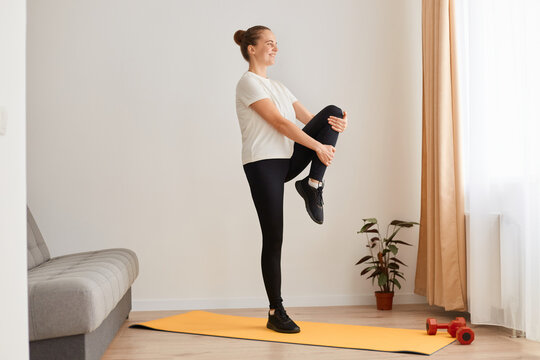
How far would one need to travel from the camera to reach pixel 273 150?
2.86 meters

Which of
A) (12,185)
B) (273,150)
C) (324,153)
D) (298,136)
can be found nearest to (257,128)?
(273,150)

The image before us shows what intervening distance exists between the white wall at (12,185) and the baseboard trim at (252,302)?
2073 millimetres

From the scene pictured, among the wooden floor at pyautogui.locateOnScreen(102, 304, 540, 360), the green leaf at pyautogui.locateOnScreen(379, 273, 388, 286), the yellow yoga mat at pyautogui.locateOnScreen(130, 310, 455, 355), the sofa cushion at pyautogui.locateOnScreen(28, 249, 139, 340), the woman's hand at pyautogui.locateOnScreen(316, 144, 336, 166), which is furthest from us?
the green leaf at pyautogui.locateOnScreen(379, 273, 388, 286)

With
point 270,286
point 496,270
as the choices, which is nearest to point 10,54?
point 270,286

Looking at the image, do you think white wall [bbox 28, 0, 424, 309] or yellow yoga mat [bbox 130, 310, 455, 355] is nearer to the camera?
yellow yoga mat [bbox 130, 310, 455, 355]

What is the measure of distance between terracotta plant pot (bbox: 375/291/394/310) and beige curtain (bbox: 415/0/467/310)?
10.9 inches

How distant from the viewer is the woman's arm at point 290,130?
2.76 metres

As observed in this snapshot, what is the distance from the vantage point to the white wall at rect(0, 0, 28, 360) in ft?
5.05

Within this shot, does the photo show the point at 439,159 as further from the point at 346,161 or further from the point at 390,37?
the point at 390,37

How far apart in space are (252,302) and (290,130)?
1.46m

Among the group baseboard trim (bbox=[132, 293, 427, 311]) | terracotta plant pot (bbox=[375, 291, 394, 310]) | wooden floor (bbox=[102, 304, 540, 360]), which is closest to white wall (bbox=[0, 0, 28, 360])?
wooden floor (bbox=[102, 304, 540, 360])

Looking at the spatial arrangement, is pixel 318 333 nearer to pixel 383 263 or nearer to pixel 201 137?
pixel 383 263

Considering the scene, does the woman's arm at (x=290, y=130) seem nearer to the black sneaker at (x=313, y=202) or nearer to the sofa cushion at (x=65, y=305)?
the black sneaker at (x=313, y=202)

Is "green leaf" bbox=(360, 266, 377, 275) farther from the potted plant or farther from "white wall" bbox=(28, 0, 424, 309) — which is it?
"white wall" bbox=(28, 0, 424, 309)
